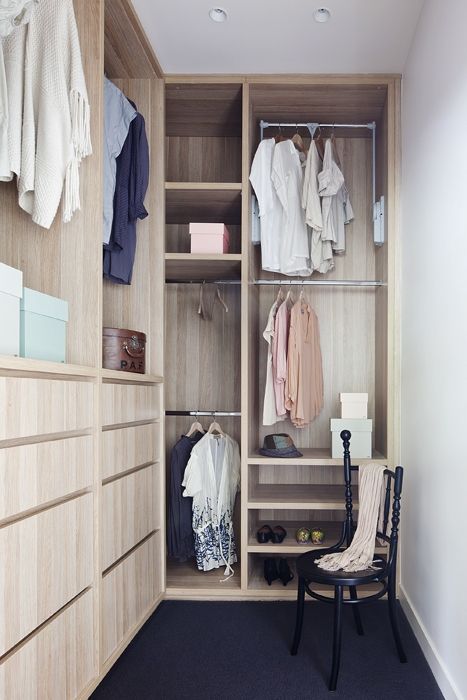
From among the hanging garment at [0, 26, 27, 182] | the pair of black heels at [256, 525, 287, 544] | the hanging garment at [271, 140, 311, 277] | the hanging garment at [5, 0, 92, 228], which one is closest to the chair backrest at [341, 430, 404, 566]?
the pair of black heels at [256, 525, 287, 544]

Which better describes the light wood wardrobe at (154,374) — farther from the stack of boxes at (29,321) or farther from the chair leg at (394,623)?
the chair leg at (394,623)

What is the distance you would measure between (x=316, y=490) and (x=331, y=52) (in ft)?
7.00

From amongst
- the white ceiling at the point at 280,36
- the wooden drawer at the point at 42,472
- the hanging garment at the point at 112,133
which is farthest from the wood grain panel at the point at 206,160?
the wooden drawer at the point at 42,472

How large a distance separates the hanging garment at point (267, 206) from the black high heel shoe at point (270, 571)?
1.49 metres

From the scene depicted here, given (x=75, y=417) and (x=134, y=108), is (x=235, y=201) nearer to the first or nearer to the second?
(x=134, y=108)

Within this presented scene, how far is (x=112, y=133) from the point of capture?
2719 millimetres

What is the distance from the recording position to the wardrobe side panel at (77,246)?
217 centimetres

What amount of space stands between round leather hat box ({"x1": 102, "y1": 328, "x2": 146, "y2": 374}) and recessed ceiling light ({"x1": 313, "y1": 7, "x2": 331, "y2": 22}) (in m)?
1.51

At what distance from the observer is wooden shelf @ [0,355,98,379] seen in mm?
1510

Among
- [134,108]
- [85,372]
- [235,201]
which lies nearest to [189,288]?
[235,201]

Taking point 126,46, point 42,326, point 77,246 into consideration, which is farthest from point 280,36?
point 42,326

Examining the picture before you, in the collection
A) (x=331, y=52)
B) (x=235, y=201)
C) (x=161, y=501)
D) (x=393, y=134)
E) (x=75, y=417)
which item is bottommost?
(x=161, y=501)

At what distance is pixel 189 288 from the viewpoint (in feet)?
12.1

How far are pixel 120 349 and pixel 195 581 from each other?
1315 millimetres
